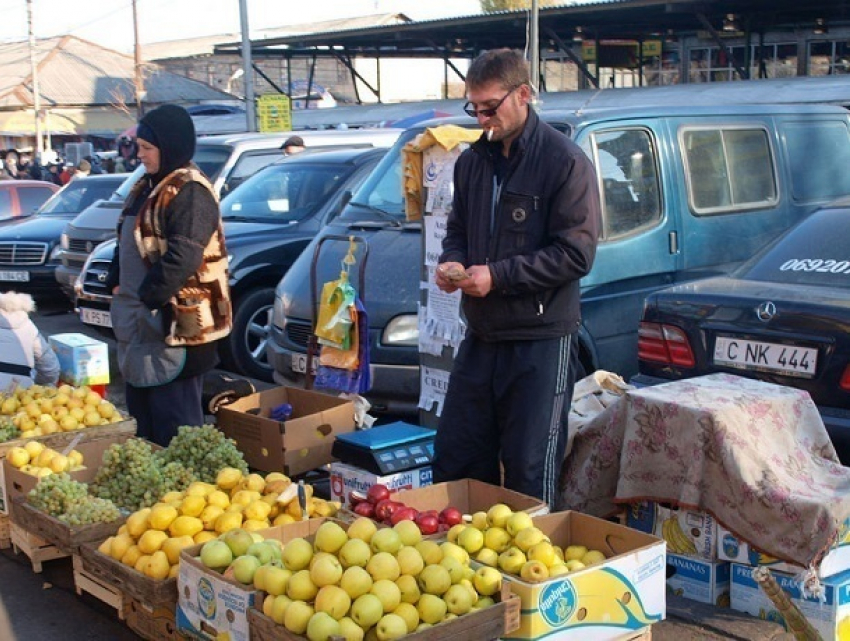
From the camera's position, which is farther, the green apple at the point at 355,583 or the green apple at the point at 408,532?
the green apple at the point at 408,532

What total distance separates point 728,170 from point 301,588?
5.01m

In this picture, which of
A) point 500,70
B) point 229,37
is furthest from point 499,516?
point 229,37

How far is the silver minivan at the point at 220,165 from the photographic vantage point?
11398 mm

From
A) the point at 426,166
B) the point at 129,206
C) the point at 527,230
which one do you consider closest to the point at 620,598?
the point at 527,230

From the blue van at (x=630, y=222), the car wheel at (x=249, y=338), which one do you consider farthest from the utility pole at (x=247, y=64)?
the blue van at (x=630, y=222)

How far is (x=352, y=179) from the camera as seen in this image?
385 inches

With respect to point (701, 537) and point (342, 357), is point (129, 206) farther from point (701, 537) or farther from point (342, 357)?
point (701, 537)

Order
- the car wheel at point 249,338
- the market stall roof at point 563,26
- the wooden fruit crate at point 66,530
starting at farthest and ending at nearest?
the market stall roof at point 563,26 → the car wheel at point 249,338 → the wooden fruit crate at point 66,530

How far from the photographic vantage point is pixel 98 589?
4.64m

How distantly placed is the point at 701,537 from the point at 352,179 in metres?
5.92

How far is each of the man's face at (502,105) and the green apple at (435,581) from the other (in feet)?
5.81

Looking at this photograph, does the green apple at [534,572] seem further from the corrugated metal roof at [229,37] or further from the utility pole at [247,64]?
the corrugated metal roof at [229,37]

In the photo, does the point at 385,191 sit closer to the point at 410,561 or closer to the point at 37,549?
the point at 37,549

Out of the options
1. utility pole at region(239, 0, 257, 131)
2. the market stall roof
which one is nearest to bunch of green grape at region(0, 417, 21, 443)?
utility pole at region(239, 0, 257, 131)
